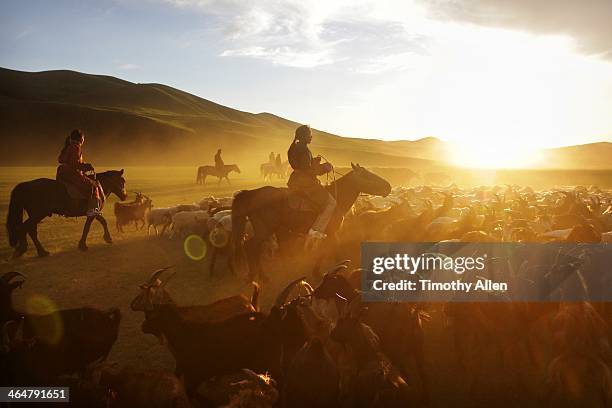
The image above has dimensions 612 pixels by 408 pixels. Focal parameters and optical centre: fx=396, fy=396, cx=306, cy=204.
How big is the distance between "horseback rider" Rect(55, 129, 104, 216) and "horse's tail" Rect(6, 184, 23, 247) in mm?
1213

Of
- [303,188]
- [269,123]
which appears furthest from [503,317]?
[269,123]

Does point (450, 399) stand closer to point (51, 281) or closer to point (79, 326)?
point (79, 326)

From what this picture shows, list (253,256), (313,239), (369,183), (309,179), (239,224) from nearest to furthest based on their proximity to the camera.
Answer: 1. (309,179)
2. (253,256)
3. (239,224)
4. (313,239)
5. (369,183)

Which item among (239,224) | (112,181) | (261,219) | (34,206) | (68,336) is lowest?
(68,336)

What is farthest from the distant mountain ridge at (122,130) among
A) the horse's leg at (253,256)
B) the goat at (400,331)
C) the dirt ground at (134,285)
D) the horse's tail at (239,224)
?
the goat at (400,331)

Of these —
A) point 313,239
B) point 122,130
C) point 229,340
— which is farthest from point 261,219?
point 122,130

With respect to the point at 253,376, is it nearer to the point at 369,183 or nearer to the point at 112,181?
the point at 369,183

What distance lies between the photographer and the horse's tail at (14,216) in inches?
465

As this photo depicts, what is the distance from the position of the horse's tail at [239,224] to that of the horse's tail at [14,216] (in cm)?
699

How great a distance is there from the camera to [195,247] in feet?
44.7

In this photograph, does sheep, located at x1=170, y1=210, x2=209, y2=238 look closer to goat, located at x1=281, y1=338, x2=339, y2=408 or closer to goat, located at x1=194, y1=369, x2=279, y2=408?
goat, located at x1=194, y1=369, x2=279, y2=408

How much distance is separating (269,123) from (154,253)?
158 meters

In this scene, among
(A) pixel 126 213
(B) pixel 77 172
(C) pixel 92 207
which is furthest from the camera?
(A) pixel 126 213

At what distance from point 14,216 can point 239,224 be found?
7.32 meters
